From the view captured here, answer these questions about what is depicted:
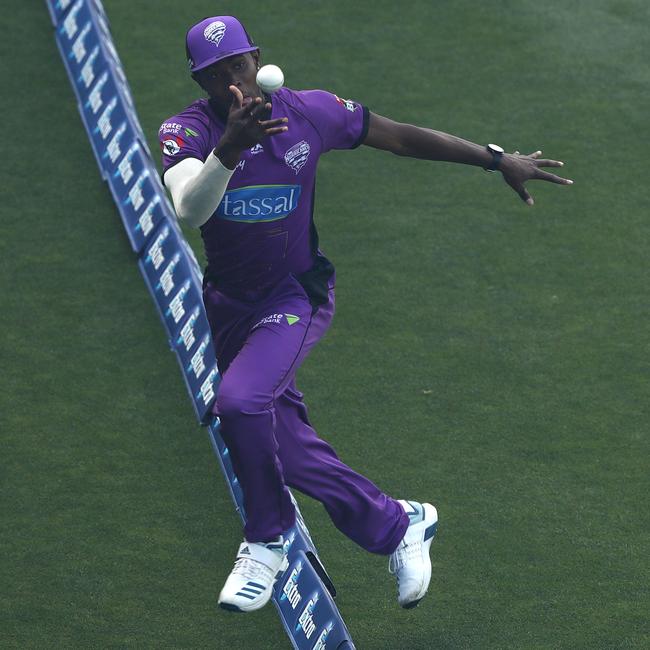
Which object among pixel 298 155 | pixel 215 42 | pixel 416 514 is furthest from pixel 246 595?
pixel 215 42

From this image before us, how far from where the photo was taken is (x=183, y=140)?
625 cm

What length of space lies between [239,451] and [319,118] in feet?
5.26

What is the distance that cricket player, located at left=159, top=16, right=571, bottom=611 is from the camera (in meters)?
6.23

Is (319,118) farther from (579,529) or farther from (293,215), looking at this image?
(579,529)

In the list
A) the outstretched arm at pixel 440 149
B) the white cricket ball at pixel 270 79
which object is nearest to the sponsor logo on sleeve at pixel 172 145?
the white cricket ball at pixel 270 79

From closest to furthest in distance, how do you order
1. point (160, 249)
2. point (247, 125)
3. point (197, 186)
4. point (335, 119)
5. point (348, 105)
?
point (247, 125)
point (197, 186)
point (335, 119)
point (348, 105)
point (160, 249)

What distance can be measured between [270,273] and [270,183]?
0.47 metres

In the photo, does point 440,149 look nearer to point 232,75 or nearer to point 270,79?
point 232,75

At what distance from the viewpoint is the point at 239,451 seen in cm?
639

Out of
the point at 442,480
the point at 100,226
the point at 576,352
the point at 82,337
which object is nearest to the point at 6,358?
the point at 82,337

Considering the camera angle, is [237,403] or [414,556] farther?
[414,556]

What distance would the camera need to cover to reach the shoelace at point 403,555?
22.7 feet

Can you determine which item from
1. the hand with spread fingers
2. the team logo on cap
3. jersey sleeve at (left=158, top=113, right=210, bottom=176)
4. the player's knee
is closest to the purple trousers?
the player's knee

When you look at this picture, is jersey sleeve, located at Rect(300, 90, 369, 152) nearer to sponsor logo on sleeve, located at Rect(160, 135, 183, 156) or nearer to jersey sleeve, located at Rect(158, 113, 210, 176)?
jersey sleeve, located at Rect(158, 113, 210, 176)
